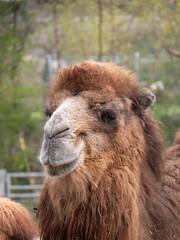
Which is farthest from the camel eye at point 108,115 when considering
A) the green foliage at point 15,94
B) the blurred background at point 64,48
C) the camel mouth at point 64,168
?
the green foliage at point 15,94

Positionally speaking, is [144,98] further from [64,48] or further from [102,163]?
[64,48]

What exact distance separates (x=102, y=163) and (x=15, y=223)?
5.11 ft

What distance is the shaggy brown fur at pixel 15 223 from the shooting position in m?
4.82

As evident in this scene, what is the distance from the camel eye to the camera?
13.4 ft

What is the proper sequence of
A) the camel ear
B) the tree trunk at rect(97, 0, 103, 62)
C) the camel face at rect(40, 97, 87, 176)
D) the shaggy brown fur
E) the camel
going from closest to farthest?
1. the camel face at rect(40, 97, 87, 176)
2. the camel
3. the camel ear
4. the shaggy brown fur
5. the tree trunk at rect(97, 0, 103, 62)

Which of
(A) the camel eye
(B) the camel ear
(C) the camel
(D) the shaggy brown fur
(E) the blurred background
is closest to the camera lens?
(C) the camel

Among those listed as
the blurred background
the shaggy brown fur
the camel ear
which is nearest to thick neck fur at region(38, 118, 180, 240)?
the camel ear

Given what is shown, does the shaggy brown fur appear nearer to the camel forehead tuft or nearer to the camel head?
the camel head

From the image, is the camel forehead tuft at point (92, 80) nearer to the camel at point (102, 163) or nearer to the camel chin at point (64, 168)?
the camel at point (102, 163)

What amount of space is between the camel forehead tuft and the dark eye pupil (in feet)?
0.81

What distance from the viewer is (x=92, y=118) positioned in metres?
4.02

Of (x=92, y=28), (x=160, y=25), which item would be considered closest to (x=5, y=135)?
(x=92, y=28)

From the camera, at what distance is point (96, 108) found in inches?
160

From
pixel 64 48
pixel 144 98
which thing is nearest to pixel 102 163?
pixel 144 98
